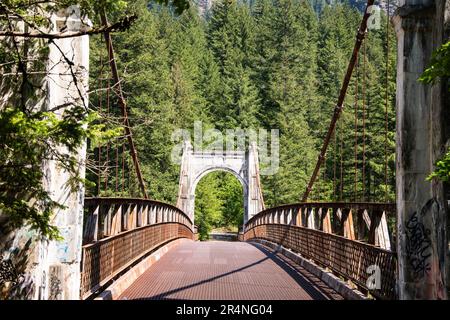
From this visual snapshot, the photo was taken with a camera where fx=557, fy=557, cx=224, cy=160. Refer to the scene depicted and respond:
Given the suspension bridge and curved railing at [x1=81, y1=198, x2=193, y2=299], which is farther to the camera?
curved railing at [x1=81, y1=198, x2=193, y2=299]

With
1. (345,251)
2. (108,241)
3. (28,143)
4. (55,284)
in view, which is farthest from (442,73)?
(108,241)

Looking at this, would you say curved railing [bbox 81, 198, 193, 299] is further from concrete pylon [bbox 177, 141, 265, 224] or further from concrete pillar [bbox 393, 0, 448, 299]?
concrete pylon [bbox 177, 141, 265, 224]

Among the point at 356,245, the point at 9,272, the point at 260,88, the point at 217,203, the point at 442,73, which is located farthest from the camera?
the point at 260,88

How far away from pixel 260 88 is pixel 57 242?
170ft

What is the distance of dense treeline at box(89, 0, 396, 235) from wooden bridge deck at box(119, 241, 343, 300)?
58.9 ft

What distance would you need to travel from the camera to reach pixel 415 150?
539 centimetres

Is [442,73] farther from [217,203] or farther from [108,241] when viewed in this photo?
[217,203]

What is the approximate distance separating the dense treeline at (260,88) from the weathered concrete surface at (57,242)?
70.5ft

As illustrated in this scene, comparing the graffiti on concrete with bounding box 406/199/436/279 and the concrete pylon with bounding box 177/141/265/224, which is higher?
the concrete pylon with bounding box 177/141/265/224

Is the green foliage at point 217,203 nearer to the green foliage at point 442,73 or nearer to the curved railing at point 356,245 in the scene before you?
the curved railing at point 356,245

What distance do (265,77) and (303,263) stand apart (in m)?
48.4

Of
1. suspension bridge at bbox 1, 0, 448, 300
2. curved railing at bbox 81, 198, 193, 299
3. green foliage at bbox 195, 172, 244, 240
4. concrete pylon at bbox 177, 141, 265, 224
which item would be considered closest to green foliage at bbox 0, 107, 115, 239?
suspension bridge at bbox 1, 0, 448, 300

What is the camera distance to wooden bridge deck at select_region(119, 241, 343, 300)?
6551mm

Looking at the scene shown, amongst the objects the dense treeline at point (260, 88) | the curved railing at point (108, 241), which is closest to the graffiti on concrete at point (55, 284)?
the curved railing at point (108, 241)
